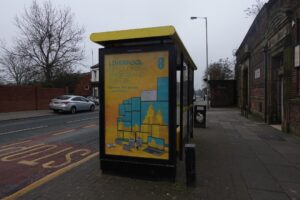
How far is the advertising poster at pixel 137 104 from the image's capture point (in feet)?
16.1

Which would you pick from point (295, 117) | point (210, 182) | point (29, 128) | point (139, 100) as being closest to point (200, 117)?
point (295, 117)

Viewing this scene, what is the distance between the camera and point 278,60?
1332 cm

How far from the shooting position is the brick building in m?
9.97

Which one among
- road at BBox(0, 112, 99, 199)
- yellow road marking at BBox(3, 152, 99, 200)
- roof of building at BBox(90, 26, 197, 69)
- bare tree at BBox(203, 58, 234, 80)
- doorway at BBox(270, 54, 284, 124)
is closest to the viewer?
yellow road marking at BBox(3, 152, 99, 200)

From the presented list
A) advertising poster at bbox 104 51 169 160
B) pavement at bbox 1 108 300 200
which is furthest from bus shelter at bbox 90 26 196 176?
→ pavement at bbox 1 108 300 200

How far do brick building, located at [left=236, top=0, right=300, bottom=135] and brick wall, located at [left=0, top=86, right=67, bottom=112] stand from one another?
19.0 metres

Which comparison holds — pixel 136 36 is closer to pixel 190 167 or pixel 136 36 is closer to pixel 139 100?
pixel 139 100

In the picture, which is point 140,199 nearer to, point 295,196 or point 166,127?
point 166,127

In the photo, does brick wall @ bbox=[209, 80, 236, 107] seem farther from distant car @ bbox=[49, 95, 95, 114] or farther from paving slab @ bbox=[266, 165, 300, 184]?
paving slab @ bbox=[266, 165, 300, 184]

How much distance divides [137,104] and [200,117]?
26.1 ft

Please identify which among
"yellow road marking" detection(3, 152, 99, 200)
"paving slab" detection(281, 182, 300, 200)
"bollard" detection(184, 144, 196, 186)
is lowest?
"paving slab" detection(281, 182, 300, 200)

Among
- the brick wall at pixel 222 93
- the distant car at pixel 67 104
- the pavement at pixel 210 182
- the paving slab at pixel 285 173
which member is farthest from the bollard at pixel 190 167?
the brick wall at pixel 222 93

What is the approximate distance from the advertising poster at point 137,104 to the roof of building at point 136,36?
0.26 m

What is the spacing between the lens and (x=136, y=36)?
4.79m
